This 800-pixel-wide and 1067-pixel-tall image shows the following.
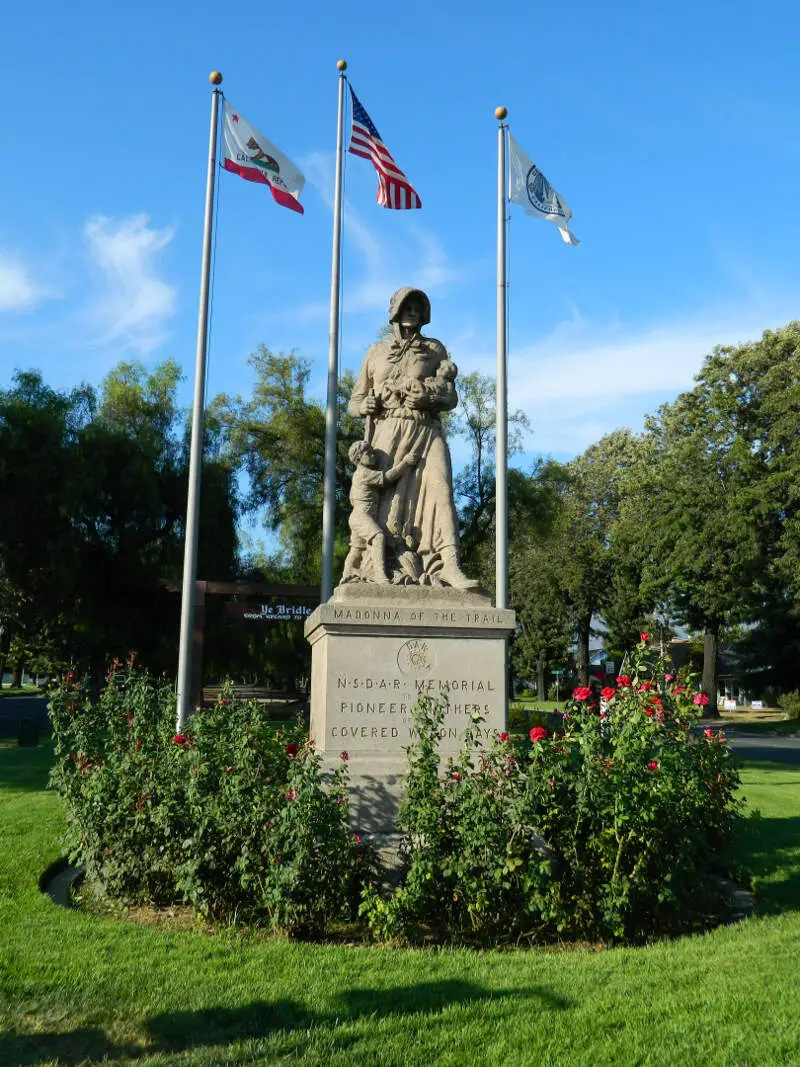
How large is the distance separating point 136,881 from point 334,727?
1.80 metres

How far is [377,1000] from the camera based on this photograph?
4680 millimetres

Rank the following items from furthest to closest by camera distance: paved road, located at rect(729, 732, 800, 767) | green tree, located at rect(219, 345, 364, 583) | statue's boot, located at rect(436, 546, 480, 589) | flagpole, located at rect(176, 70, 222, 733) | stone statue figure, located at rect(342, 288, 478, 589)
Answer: green tree, located at rect(219, 345, 364, 583) → paved road, located at rect(729, 732, 800, 767) → flagpole, located at rect(176, 70, 222, 733) → stone statue figure, located at rect(342, 288, 478, 589) → statue's boot, located at rect(436, 546, 480, 589)

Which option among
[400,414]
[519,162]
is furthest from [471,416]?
[400,414]

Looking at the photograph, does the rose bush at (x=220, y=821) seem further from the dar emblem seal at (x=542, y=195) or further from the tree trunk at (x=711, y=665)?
the tree trunk at (x=711, y=665)

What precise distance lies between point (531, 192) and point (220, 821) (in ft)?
42.8

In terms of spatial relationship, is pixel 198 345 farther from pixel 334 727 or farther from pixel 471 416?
pixel 471 416

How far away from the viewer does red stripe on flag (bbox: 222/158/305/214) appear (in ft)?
50.7

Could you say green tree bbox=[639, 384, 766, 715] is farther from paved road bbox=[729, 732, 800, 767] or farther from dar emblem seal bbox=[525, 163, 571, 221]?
dar emblem seal bbox=[525, 163, 571, 221]

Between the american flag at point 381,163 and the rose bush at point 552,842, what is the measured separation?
35.9ft

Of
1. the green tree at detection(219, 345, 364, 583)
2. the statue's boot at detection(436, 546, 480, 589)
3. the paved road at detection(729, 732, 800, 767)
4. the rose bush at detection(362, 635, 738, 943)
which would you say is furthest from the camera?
the green tree at detection(219, 345, 364, 583)

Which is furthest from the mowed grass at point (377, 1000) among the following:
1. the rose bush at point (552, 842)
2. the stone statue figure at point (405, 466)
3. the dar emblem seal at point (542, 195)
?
the dar emblem seal at point (542, 195)

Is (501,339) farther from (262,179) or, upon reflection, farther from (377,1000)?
(377,1000)

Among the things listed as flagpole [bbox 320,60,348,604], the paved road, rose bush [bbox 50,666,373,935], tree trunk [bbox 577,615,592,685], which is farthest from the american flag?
tree trunk [bbox 577,615,592,685]

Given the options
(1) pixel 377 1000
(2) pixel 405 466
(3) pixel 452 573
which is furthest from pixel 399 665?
(1) pixel 377 1000
